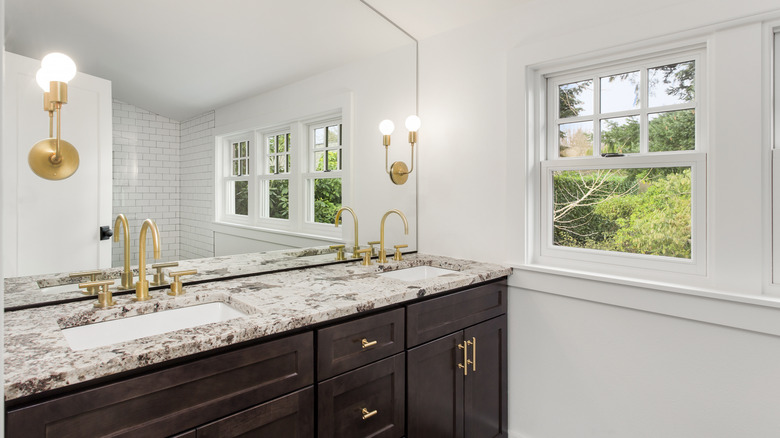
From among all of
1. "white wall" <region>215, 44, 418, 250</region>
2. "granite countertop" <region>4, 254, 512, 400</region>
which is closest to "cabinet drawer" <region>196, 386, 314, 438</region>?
"granite countertop" <region>4, 254, 512, 400</region>

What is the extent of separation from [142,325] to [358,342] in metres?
0.72

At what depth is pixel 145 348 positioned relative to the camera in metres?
1.02

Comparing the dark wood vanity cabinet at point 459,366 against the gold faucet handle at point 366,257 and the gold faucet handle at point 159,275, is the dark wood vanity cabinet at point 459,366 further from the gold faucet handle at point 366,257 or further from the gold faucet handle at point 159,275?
the gold faucet handle at point 159,275

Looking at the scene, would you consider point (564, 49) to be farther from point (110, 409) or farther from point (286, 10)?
point (110, 409)

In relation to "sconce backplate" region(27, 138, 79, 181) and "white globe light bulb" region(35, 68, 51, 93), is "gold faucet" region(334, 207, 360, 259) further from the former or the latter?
"white globe light bulb" region(35, 68, 51, 93)

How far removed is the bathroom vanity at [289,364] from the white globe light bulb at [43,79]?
0.70 m

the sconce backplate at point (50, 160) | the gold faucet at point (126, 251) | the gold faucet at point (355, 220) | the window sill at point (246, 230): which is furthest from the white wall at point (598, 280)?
the sconce backplate at point (50, 160)

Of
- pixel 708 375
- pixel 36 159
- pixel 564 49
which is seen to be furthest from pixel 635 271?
pixel 36 159

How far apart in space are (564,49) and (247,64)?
148 centimetres

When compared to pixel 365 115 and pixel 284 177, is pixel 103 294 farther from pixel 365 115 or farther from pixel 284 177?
pixel 365 115

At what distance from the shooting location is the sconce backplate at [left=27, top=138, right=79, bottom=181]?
1284mm

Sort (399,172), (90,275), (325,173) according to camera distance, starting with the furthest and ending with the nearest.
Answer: (399,172) < (325,173) < (90,275)

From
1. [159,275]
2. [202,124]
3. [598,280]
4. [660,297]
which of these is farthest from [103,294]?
[660,297]

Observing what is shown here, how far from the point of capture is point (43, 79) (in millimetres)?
1293
